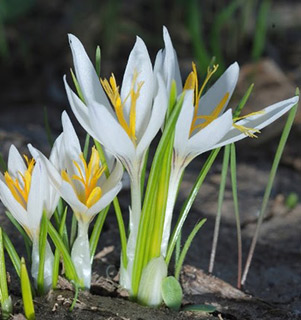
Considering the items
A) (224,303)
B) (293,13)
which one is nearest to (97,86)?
(224,303)

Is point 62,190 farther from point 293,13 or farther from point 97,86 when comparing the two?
→ point 293,13

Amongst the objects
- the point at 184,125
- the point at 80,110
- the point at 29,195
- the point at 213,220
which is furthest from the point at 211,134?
the point at 213,220

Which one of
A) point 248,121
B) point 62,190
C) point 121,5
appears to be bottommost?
point 62,190

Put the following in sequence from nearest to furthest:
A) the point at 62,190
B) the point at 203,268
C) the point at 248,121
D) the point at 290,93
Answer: the point at 62,190, the point at 248,121, the point at 203,268, the point at 290,93

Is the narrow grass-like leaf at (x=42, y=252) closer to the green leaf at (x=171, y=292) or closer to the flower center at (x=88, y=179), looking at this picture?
the flower center at (x=88, y=179)

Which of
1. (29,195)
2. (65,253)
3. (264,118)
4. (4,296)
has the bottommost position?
(4,296)

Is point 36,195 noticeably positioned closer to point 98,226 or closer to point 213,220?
point 98,226
